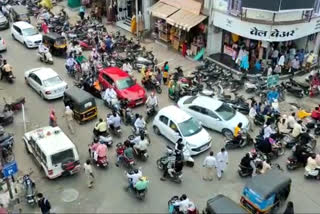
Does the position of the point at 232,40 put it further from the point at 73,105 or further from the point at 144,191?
the point at 144,191

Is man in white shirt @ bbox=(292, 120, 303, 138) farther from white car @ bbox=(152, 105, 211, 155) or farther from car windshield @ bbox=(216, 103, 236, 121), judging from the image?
white car @ bbox=(152, 105, 211, 155)

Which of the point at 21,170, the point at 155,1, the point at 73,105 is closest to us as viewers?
the point at 21,170

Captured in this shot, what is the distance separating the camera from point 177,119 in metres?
20.0

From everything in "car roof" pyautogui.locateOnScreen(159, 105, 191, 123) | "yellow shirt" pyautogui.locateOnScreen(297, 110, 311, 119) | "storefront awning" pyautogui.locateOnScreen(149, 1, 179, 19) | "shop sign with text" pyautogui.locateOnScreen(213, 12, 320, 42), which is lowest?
"yellow shirt" pyautogui.locateOnScreen(297, 110, 311, 119)

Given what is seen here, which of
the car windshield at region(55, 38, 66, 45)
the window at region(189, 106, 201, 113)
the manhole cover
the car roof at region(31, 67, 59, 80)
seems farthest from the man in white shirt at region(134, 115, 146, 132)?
the car windshield at region(55, 38, 66, 45)

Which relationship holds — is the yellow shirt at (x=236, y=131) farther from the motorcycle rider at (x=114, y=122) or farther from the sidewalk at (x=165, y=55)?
the sidewalk at (x=165, y=55)

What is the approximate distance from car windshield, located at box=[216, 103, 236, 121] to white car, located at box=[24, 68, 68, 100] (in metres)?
9.53

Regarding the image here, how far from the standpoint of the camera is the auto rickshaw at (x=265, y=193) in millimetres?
15477

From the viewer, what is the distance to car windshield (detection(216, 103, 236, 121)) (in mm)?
20906

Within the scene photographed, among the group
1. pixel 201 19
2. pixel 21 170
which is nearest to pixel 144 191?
pixel 21 170

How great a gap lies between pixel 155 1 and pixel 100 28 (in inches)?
210

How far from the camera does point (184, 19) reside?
2880 cm

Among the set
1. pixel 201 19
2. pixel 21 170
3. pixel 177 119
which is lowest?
pixel 21 170

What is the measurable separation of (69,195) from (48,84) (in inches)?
360
